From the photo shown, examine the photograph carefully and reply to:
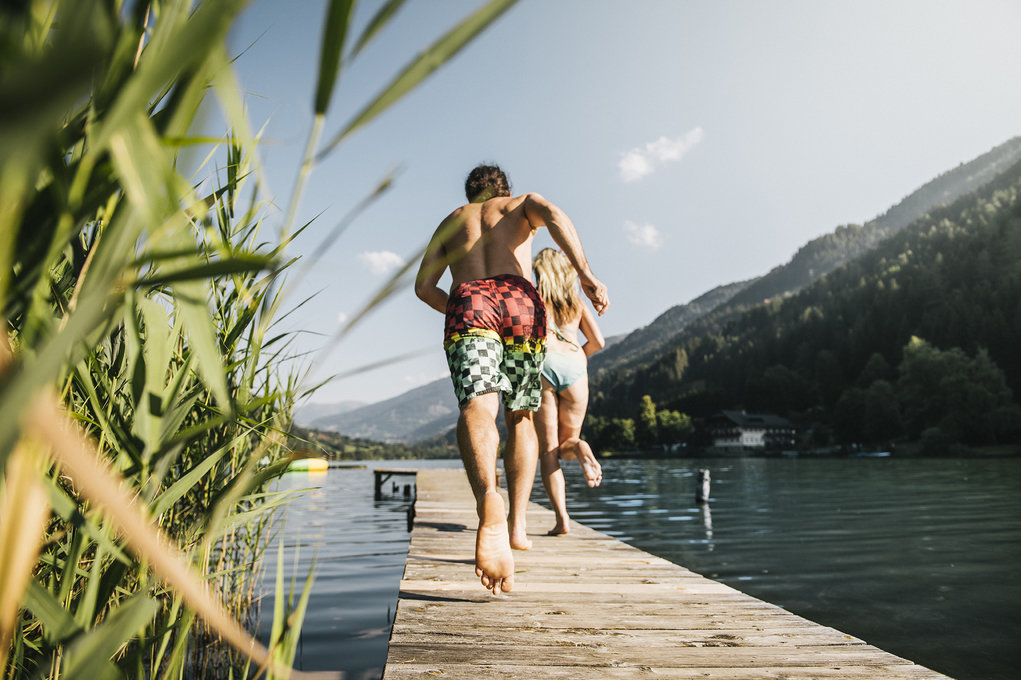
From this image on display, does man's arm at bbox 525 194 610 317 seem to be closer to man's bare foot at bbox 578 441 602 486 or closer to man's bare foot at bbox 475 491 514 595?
man's bare foot at bbox 475 491 514 595

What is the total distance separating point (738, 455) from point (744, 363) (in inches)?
1254

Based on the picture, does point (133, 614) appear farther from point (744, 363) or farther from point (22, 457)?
point (744, 363)

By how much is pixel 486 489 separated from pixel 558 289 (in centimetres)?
260

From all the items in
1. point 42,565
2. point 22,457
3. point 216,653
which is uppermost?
point 22,457

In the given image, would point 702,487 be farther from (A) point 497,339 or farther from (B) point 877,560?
(A) point 497,339

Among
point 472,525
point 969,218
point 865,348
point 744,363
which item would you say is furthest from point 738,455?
point 472,525

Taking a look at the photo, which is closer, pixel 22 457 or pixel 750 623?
pixel 22 457

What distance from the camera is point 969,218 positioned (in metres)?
89.9

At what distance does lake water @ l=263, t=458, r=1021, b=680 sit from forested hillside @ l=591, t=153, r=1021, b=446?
50903mm

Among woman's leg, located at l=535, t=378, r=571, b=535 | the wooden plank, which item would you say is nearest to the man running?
the wooden plank

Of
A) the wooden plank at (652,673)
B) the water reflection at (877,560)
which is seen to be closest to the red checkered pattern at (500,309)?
the wooden plank at (652,673)

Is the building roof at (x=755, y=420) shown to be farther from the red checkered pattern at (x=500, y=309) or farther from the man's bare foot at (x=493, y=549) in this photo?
the man's bare foot at (x=493, y=549)

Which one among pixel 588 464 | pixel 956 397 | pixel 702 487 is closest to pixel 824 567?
pixel 588 464

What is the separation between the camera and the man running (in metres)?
2.71
